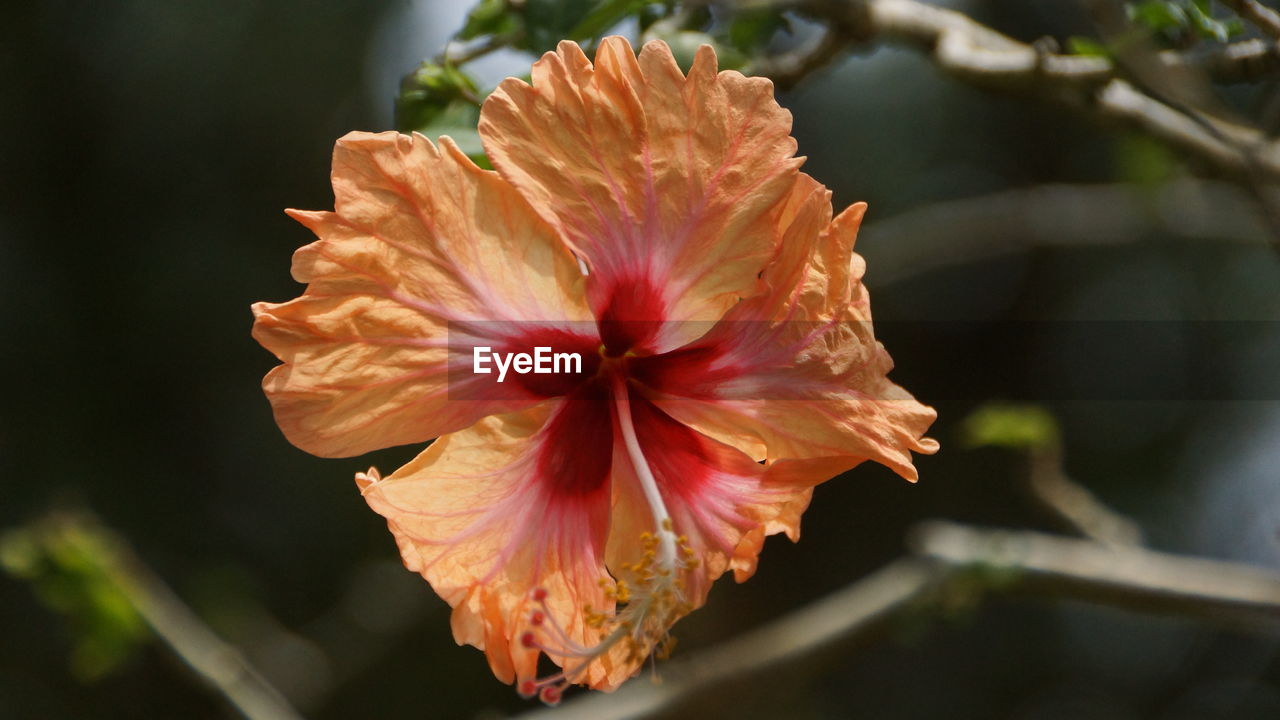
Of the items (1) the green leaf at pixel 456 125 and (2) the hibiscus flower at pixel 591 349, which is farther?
(1) the green leaf at pixel 456 125

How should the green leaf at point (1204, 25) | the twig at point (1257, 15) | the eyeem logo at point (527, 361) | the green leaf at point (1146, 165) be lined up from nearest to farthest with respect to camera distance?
the twig at point (1257, 15) < the eyeem logo at point (527, 361) < the green leaf at point (1204, 25) < the green leaf at point (1146, 165)

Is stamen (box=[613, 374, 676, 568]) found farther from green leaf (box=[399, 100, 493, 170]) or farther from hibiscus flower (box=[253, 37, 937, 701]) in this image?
green leaf (box=[399, 100, 493, 170])

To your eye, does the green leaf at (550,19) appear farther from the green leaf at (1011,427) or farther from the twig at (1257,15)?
the green leaf at (1011,427)

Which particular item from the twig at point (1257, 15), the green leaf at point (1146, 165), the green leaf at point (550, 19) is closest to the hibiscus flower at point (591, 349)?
the green leaf at point (550, 19)

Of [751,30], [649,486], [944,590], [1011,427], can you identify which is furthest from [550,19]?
[944,590]

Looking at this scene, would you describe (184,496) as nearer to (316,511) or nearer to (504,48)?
(316,511)

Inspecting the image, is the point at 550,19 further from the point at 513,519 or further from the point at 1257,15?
the point at 1257,15

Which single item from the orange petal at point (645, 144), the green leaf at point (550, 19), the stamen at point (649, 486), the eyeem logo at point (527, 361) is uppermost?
the green leaf at point (550, 19)

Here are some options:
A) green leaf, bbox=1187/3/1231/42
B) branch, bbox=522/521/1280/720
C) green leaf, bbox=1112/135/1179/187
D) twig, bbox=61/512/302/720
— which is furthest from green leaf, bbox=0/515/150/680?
green leaf, bbox=1112/135/1179/187
